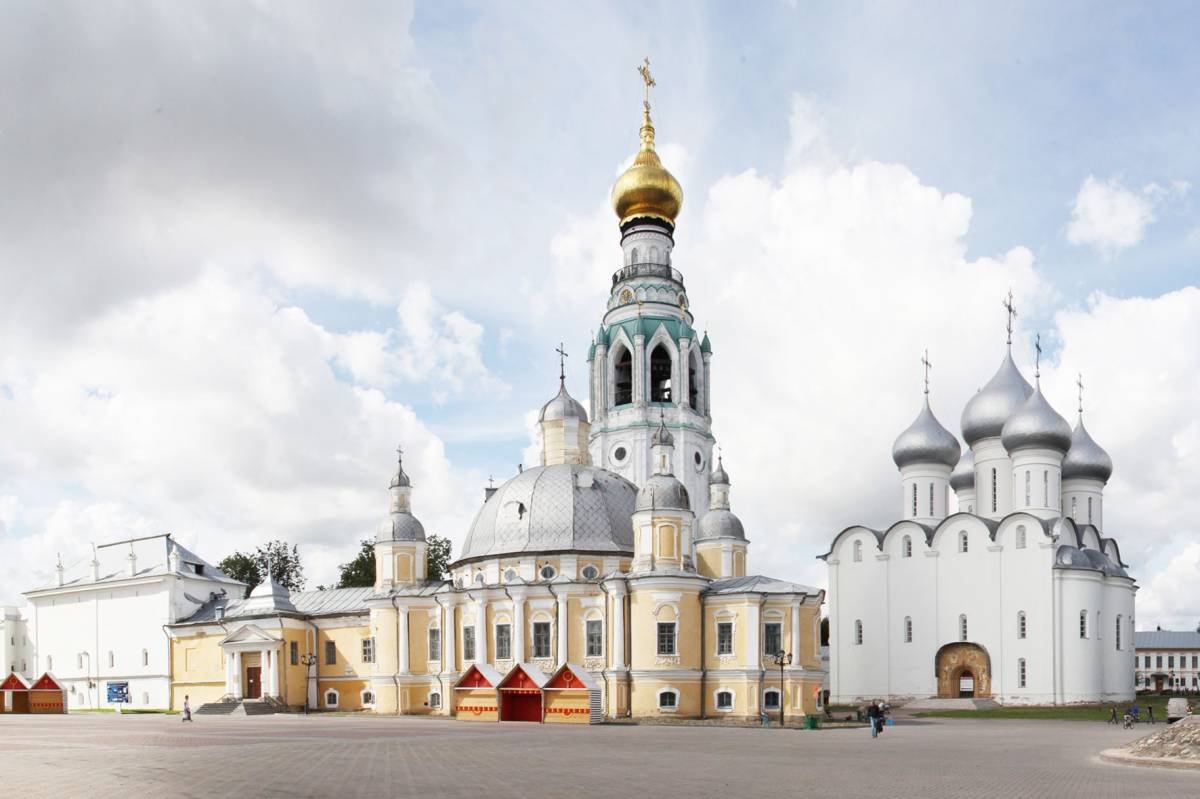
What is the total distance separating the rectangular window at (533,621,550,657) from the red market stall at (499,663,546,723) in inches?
249

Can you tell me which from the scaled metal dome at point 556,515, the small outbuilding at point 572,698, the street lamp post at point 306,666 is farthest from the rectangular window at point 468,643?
the small outbuilding at point 572,698

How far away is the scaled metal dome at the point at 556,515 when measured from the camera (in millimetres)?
48000

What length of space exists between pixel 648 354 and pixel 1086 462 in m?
22.9

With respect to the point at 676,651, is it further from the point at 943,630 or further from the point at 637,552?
the point at 943,630

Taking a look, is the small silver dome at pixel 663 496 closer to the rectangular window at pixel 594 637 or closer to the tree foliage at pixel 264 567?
the rectangular window at pixel 594 637

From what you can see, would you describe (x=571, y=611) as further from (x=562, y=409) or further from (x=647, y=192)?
(x=647, y=192)

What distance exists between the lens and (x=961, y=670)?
50.8m

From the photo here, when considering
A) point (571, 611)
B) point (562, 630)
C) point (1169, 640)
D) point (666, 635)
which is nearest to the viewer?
point (666, 635)

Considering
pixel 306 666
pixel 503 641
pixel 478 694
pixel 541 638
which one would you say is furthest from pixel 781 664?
pixel 306 666

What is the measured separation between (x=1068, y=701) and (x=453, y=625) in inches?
1020

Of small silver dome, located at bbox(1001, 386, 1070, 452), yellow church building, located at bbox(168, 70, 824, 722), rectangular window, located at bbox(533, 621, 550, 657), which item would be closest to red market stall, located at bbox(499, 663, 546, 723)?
yellow church building, located at bbox(168, 70, 824, 722)

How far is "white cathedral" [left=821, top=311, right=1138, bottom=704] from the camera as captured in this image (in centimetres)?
4916

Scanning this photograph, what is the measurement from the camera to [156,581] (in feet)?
193

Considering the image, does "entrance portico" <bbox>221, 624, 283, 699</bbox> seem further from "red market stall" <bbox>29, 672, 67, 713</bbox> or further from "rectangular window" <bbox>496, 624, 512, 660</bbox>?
"rectangular window" <bbox>496, 624, 512, 660</bbox>
